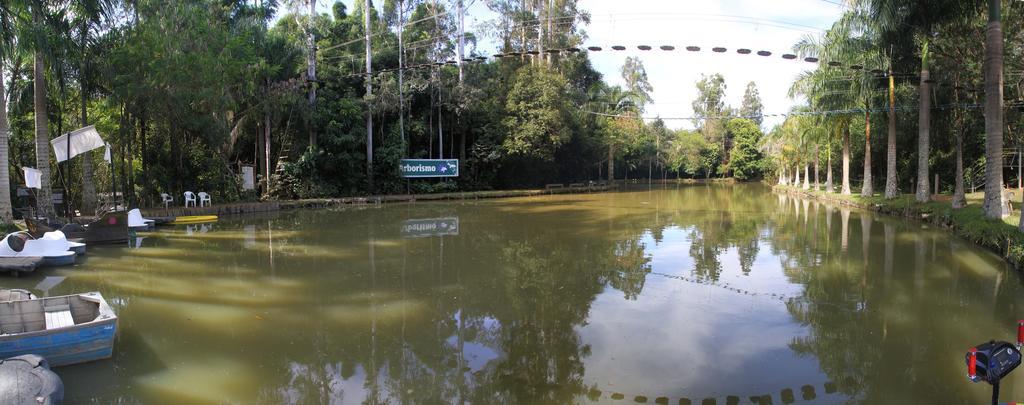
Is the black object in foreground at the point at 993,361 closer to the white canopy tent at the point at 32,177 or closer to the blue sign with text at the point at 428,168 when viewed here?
the white canopy tent at the point at 32,177

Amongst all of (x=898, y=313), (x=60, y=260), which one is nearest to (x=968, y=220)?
(x=898, y=313)

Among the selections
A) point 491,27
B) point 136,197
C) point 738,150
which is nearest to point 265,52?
point 136,197

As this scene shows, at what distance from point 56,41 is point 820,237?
1925 centimetres

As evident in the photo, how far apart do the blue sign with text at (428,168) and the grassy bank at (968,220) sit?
61.6ft

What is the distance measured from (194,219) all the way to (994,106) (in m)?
21.4

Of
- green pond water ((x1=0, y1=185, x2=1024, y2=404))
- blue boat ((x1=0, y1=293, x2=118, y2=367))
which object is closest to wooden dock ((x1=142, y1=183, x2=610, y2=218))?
green pond water ((x1=0, y1=185, x2=1024, y2=404))

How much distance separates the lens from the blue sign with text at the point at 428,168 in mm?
30325

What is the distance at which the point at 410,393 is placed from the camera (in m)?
5.32

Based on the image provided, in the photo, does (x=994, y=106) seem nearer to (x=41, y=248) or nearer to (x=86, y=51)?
(x=41, y=248)

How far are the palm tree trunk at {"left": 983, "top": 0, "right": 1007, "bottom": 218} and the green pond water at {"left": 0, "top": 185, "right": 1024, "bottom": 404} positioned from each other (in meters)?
1.39

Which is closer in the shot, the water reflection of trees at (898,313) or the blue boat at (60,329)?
the blue boat at (60,329)

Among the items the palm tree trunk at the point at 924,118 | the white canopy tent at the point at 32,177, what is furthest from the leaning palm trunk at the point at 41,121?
the palm tree trunk at the point at 924,118

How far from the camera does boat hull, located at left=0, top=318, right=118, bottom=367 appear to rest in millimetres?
5387

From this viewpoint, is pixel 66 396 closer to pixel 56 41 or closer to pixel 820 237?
pixel 56 41
